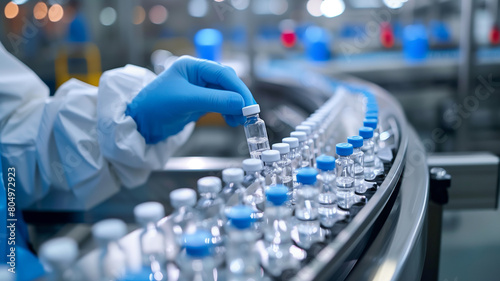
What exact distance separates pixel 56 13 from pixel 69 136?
201 inches

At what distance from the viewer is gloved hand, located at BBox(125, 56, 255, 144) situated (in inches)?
42.3

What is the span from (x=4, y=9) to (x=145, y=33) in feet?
5.51

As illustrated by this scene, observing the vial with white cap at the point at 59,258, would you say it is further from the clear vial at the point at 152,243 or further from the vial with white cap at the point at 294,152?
the vial with white cap at the point at 294,152

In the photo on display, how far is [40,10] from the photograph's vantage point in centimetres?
562

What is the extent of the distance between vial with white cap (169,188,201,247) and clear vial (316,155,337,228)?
0.22 meters

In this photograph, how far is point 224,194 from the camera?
0.75 metres

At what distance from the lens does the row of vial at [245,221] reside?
515 mm

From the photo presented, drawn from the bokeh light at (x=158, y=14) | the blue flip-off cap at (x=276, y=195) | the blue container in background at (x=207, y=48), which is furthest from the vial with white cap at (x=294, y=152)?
the bokeh light at (x=158, y=14)

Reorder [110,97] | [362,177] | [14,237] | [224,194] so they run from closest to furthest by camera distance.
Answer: [224,194] → [362,177] → [14,237] → [110,97]

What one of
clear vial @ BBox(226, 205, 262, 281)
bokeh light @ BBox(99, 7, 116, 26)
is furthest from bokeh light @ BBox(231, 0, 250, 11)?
clear vial @ BBox(226, 205, 262, 281)

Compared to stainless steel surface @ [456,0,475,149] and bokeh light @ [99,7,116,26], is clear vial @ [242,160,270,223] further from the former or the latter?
bokeh light @ [99,7,116,26]

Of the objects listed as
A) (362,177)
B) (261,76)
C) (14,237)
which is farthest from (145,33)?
(362,177)

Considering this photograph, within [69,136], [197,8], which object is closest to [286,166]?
[69,136]

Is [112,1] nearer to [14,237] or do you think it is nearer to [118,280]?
[14,237]
